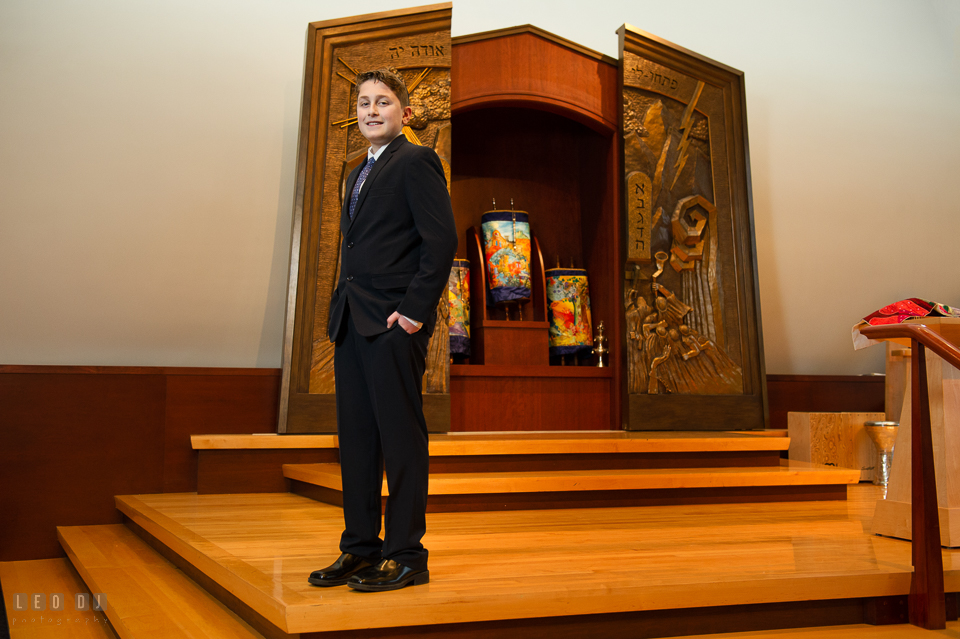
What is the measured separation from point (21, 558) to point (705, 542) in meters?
2.70

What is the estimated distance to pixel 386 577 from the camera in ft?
5.47

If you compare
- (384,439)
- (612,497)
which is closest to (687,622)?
(384,439)

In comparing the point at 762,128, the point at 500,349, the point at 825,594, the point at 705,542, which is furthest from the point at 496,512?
the point at 762,128

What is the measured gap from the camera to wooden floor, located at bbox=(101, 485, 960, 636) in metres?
1.62

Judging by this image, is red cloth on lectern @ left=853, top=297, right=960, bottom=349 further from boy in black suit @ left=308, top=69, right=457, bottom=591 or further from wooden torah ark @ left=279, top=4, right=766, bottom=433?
boy in black suit @ left=308, top=69, right=457, bottom=591

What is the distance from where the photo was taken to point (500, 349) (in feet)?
14.1

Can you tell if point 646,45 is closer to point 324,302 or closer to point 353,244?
point 324,302

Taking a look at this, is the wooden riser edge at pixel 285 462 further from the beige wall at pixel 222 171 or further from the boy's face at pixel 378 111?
the boy's face at pixel 378 111

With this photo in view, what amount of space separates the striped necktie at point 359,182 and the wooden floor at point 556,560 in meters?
0.87

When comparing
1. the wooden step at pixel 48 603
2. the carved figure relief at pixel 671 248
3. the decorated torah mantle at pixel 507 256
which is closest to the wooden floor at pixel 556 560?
the wooden step at pixel 48 603

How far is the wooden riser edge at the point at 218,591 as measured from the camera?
5.50 feet

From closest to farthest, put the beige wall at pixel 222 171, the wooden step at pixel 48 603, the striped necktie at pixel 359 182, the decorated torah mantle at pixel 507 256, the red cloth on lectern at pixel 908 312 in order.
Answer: the striped necktie at pixel 359 182
the wooden step at pixel 48 603
the beige wall at pixel 222 171
the red cloth on lectern at pixel 908 312
the decorated torah mantle at pixel 507 256

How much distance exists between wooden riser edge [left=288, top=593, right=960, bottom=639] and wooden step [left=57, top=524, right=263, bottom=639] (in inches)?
17.0

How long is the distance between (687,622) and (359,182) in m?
1.28
